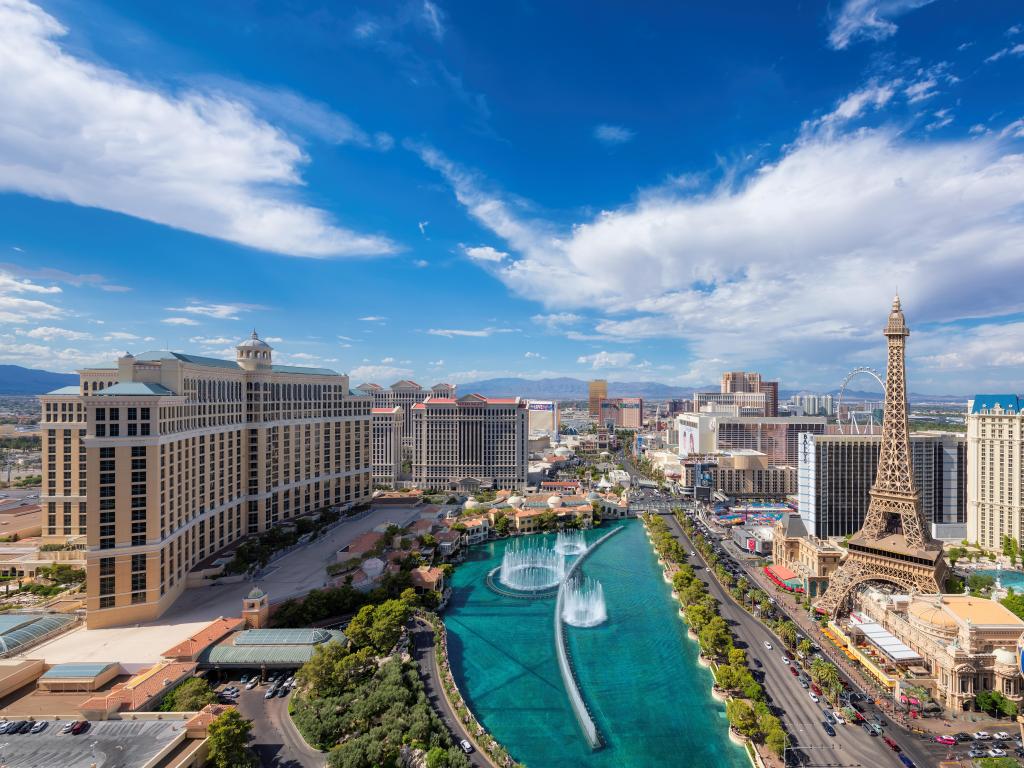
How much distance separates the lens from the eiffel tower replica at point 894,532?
39.8 meters

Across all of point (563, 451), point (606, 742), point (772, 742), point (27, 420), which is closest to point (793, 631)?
point (772, 742)

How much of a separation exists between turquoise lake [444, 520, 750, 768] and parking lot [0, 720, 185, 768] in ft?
55.0

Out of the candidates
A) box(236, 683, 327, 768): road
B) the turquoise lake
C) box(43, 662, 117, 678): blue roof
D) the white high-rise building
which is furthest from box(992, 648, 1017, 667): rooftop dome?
box(43, 662, 117, 678): blue roof

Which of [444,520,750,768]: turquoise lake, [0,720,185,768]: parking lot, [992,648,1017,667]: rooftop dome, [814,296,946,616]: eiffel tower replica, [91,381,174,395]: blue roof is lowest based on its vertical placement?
[444,520,750,768]: turquoise lake

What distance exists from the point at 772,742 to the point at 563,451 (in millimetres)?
115511

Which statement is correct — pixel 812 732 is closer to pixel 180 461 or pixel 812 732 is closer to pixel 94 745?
pixel 94 745

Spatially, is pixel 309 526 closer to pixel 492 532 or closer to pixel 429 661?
pixel 492 532

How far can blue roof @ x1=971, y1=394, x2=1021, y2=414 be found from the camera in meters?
56.5

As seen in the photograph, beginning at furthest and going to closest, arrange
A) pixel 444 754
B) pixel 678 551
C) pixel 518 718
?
pixel 678 551, pixel 518 718, pixel 444 754

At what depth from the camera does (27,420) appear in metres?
182

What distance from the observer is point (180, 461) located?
4328 cm

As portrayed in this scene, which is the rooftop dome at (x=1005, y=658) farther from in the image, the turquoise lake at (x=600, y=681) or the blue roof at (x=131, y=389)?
the blue roof at (x=131, y=389)

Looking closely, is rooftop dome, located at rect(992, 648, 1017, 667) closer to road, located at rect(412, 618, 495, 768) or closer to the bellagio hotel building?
road, located at rect(412, 618, 495, 768)

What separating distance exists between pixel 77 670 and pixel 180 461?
1731 cm
